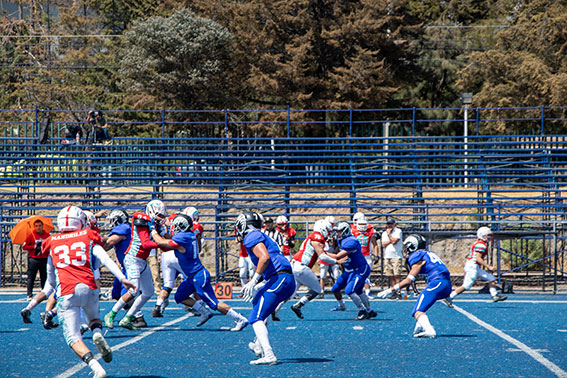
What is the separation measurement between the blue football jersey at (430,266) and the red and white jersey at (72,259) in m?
5.07

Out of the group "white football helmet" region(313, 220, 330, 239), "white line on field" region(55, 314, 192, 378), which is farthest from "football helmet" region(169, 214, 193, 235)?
"white football helmet" region(313, 220, 330, 239)

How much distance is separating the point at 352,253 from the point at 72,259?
606cm

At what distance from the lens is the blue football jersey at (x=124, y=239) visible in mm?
12100

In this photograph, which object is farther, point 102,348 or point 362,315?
point 362,315

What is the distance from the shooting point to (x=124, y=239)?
40.2ft

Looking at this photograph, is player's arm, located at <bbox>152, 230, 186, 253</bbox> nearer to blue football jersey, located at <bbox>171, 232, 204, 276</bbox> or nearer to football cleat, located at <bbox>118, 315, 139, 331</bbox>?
blue football jersey, located at <bbox>171, 232, 204, 276</bbox>

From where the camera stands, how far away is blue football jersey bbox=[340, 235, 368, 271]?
42.2 feet

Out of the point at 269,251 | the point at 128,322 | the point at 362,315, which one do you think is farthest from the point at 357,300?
the point at 269,251

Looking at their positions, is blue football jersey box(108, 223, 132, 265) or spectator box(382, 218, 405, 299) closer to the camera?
blue football jersey box(108, 223, 132, 265)

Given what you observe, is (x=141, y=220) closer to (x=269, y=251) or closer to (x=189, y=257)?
(x=189, y=257)

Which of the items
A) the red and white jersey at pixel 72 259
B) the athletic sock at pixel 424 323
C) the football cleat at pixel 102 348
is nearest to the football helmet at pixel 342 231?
the athletic sock at pixel 424 323

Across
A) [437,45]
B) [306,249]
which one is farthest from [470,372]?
[437,45]

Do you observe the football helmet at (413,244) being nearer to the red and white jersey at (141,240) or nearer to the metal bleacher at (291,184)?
the red and white jersey at (141,240)

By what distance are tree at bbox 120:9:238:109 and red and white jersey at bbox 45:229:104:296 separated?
72.3 ft
